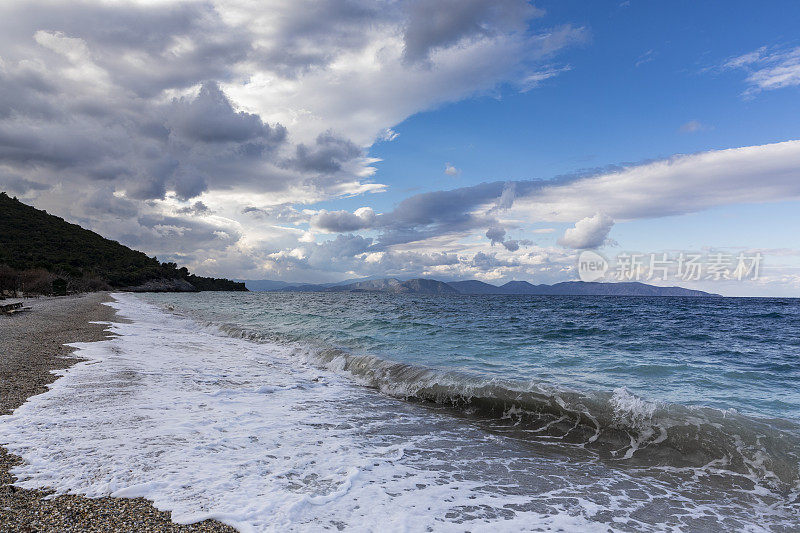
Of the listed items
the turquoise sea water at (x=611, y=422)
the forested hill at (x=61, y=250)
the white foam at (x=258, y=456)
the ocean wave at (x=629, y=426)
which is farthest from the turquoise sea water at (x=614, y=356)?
the forested hill at (x=61, y=250)

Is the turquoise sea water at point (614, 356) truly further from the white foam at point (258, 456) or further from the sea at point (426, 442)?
the white foam at point (258, 456)

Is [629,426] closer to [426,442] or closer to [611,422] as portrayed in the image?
[611,422]

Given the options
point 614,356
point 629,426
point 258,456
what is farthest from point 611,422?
point 614,356

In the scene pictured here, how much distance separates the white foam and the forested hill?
3311 inches

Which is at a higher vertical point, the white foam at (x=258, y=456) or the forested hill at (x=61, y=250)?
the forested hill at (x=61, y=250)

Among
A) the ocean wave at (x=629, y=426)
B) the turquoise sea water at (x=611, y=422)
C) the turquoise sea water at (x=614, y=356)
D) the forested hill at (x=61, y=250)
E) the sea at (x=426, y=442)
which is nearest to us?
the sea at (x=426, y=442)

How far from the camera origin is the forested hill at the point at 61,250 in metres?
87.9

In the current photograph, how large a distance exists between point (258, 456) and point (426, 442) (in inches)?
135

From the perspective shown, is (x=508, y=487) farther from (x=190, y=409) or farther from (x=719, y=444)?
(x=190, y=409)

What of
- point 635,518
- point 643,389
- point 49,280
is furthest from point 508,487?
point 49,280

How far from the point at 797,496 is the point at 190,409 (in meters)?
12.0

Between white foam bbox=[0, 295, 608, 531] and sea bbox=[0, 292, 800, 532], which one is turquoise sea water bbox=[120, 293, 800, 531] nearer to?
sea bbox=[0, 292, 800, 532]

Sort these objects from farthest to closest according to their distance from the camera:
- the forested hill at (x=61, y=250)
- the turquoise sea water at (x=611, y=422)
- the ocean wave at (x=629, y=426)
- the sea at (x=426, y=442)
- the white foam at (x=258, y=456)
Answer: the forested hill at (x=61, y=250) → the ocean wave at (x=629, y=426) → the turquoise sea water at (x=611, y=422) → the sea at (x=426, y=442) → the white foam at (x=258, y=456)

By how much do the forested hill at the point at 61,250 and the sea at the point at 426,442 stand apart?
84.1 metres
